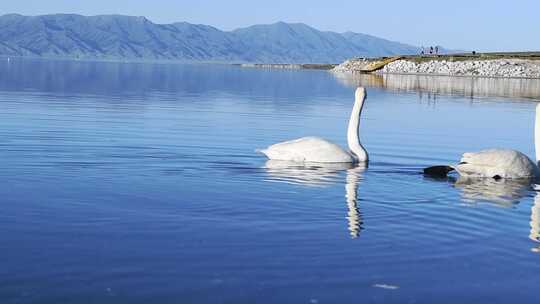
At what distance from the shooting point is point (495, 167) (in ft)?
57.9

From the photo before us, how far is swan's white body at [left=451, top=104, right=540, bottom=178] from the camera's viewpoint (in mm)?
17578

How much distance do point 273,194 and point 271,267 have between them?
4.92 meters

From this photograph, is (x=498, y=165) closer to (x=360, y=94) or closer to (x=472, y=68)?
(x=360, y=94)

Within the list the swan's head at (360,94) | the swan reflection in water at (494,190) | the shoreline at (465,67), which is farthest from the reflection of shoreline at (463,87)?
the swan reflection in water at (494,190)

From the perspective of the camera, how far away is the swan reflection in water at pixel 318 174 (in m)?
15.5

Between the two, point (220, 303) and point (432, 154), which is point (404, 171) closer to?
point (432, 154)

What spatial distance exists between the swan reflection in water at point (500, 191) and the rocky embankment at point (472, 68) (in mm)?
100910

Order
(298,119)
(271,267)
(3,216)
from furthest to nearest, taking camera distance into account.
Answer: (298,119)
(3,216)
(271,267)

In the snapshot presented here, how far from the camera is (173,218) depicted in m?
12.1

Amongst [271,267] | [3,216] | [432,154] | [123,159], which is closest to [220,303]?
[271,267]

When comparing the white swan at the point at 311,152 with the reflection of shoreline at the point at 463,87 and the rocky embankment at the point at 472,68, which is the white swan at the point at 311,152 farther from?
the rocky embankment at the point at 472,68

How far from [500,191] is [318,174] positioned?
11.5 feet

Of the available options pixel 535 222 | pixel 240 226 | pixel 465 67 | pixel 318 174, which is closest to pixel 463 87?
pixel 465 67

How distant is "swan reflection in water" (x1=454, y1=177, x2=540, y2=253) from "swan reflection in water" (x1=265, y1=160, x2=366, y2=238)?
1996mm
